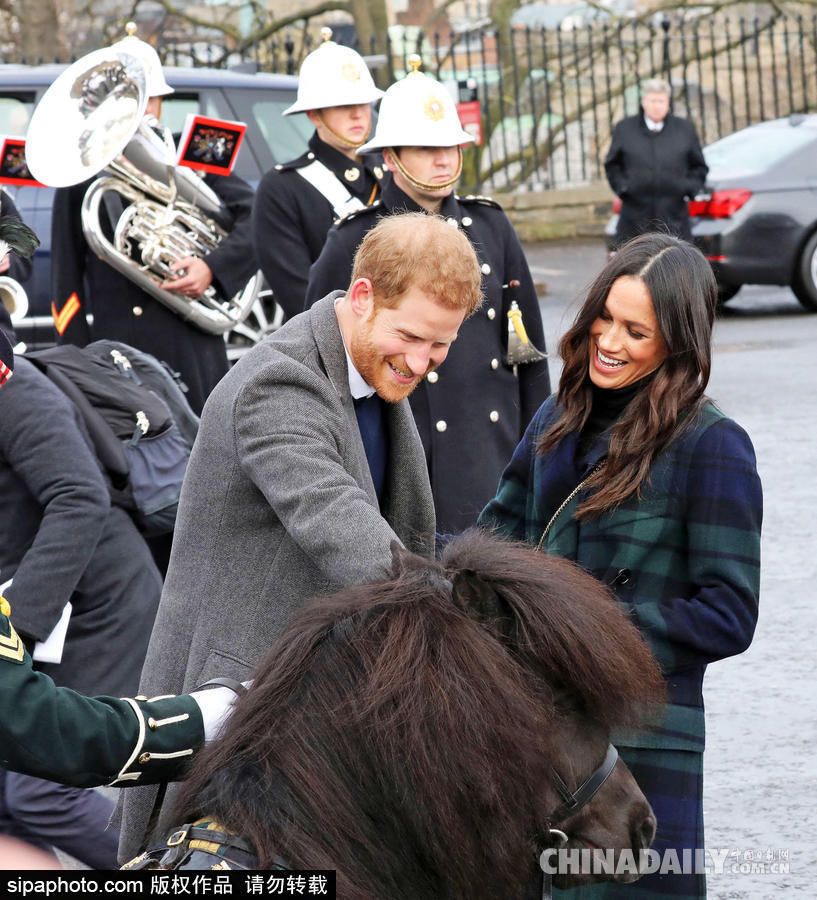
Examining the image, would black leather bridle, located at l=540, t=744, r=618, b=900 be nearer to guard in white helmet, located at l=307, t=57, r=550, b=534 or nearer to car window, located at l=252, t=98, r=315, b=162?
guard in white helmet, located at l=307, t=57, r=550, b=534

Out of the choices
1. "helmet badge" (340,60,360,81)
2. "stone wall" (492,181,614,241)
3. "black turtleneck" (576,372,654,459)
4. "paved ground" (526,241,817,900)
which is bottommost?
"stone wall" (492,181,614,241)

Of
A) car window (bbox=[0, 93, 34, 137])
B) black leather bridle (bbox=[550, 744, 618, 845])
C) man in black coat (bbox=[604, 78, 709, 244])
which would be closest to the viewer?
black leather bridle (bbox=[550, 744, 618, 845])

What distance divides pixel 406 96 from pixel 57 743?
9.61 feet

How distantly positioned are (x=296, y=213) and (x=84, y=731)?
11.9 ft

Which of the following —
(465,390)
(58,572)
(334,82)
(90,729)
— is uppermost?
(334,82)

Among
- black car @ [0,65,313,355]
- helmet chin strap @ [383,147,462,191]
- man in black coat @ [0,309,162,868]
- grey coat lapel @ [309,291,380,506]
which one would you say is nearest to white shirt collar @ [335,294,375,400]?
grey coat lapel @ [309,291,380,506]

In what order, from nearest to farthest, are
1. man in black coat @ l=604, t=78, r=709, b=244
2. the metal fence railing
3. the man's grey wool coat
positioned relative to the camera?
1. the man's grey wool coat
2. man in black coat @ l=604, t=78, r=709, b=244
3. the metal fence railing

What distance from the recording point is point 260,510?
Answer: 2.65 metres

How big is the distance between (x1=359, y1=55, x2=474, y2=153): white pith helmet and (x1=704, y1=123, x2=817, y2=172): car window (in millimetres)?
8764

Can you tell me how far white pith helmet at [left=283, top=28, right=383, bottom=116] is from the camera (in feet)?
18.4

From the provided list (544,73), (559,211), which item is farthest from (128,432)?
(544,73)

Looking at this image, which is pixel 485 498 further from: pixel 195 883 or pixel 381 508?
pixel 195 883

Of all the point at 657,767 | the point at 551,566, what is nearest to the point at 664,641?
the point at 657,767

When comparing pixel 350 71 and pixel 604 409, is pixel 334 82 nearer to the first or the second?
pixel 350 71
